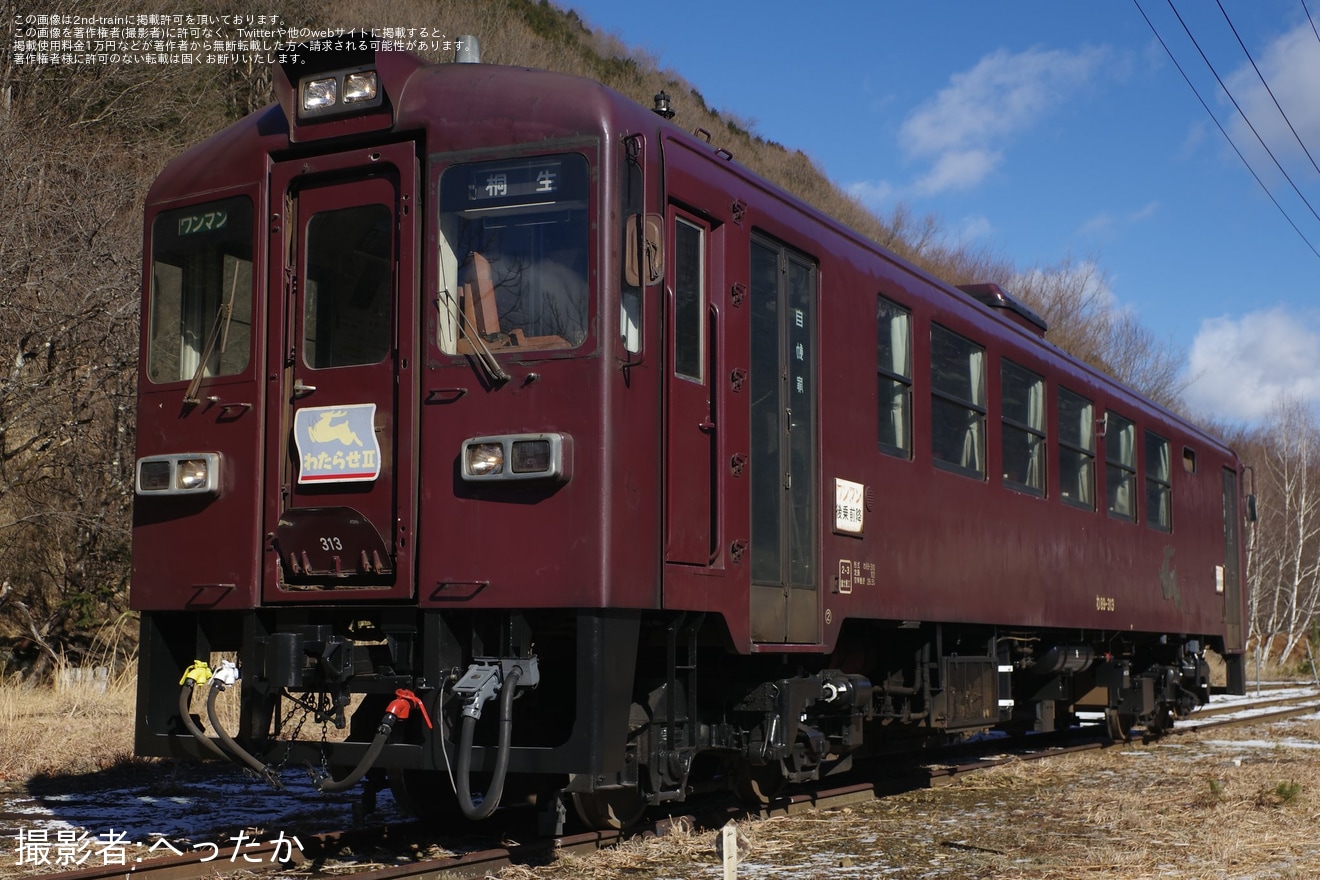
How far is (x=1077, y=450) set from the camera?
459 inches

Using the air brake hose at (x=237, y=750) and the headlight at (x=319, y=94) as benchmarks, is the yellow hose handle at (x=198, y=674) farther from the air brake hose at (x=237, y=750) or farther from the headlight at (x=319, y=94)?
the headlight at (x=319, y=94)

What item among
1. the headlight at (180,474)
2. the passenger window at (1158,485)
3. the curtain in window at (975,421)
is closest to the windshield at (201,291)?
the headlight at (180,474)

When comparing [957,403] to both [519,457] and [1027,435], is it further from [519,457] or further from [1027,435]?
[519,457]

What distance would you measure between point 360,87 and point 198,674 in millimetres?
2744

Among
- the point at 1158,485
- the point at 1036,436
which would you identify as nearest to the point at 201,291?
the point at 1036,436

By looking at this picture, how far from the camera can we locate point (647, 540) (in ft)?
19.3

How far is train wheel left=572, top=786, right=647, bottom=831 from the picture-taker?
6.77 metres

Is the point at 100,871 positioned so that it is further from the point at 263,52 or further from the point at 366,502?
the point at 263,52

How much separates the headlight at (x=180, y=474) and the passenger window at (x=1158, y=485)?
384 inches

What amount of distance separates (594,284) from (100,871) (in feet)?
10.2

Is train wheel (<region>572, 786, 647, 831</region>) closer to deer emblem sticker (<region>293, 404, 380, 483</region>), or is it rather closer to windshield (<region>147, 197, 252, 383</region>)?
deer emblem sticker (<region>293, 404, 380, 483</region>)

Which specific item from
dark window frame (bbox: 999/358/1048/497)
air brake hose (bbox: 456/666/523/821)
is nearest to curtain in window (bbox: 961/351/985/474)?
dark window frame (bbox: 999/358/1048/497)

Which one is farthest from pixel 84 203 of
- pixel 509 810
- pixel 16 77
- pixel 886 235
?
pixel 886 235

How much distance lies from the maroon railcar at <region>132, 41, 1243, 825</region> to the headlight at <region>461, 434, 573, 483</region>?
0.5 inches
